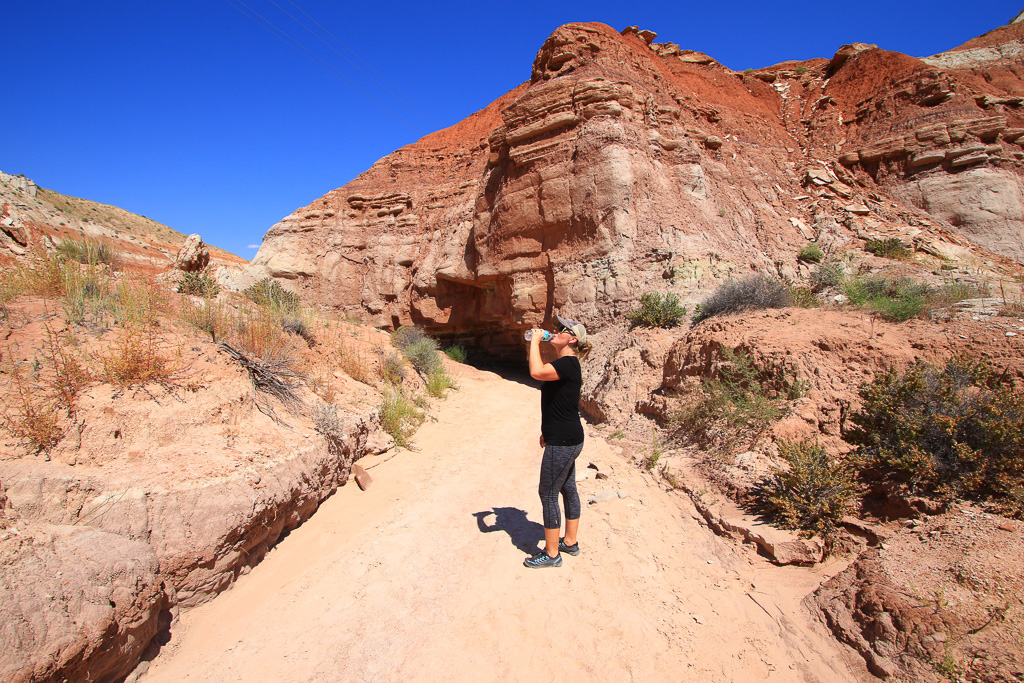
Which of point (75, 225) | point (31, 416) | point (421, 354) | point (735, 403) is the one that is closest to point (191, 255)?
point (421, 354)

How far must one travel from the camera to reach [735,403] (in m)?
4.93

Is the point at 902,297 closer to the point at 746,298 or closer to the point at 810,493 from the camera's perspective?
the point at 746,298

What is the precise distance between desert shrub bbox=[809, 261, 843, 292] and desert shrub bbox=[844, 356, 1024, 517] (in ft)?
17.7

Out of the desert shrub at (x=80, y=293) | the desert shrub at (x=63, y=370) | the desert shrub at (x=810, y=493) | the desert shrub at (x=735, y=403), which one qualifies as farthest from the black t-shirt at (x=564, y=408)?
the desert shrub at (x=80, y=293)

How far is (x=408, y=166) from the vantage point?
15.8m

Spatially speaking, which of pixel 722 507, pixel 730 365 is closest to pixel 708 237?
pixel 730 365

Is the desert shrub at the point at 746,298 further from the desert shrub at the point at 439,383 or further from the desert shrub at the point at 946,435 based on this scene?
the desert shrub at the point at 439,383

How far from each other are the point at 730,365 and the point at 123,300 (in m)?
6.84

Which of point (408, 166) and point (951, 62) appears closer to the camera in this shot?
point (951, 62)

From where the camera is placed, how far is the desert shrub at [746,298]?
655cm

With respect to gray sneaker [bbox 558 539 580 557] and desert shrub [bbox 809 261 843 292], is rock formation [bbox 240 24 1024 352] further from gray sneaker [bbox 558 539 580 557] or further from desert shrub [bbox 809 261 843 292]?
gray sneaker [bbox 558 539 580 557]

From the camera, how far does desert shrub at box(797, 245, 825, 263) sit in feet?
31.9

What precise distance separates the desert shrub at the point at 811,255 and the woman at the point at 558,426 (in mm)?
8944

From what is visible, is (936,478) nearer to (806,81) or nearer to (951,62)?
(806,81)
